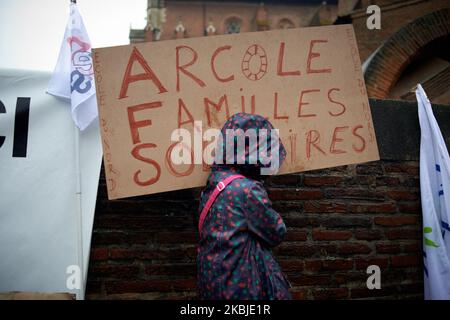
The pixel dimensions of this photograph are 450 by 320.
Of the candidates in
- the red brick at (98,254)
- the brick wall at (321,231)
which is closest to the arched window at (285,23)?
the brick wall at (321,231)

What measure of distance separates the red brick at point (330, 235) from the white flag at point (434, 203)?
57cm

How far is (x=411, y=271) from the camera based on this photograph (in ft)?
7.80

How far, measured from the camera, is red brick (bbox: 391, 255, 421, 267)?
2.36m

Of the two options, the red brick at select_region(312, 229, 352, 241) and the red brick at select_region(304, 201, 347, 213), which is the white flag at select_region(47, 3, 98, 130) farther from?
the red brick at select_region(312, 229, 352, 241)

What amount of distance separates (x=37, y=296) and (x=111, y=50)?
51.4 inches

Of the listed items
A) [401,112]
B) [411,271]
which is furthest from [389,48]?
[411,271]

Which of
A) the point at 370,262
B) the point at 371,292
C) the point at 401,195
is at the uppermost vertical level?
the point at 401,195

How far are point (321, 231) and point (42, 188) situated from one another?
182cm

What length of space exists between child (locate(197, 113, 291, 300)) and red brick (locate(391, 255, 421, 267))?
1.30 m

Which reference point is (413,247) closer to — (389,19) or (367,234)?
(367,234)

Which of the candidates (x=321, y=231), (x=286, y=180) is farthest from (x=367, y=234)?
(x=286, y=180)

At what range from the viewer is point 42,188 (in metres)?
1.83

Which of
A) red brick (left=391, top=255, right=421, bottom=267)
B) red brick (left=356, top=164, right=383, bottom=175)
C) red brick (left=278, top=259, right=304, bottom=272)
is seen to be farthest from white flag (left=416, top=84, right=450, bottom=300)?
red brick (left=278, top=259, right=304, bottom=272)

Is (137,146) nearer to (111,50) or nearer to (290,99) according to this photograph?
(111,50)
